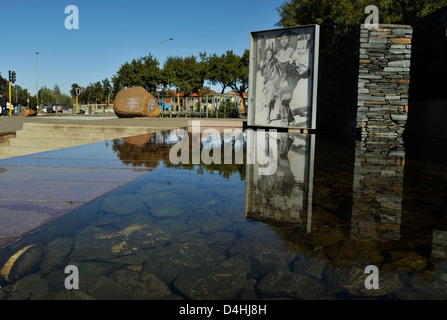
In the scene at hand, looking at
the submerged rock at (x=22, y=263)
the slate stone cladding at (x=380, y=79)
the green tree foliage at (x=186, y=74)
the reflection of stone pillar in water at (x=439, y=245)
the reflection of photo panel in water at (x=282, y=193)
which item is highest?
the green tree foliage at (x=186, y=74)

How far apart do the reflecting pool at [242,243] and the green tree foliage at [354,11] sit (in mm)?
18762

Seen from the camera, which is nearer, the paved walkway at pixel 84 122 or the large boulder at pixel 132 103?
the paved walkway at pixel 84 122

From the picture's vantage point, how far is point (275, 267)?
1611mm

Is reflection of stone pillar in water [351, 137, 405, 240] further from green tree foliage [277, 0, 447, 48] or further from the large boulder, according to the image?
the large boulder

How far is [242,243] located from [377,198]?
1.55 metres

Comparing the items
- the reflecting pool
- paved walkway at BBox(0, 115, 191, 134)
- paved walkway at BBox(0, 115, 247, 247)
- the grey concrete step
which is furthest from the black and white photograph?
the reflecting pool

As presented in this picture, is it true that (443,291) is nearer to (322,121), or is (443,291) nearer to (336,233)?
(336,233)

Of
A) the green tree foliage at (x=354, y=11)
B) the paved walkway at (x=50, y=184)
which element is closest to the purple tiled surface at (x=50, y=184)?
the paved walkway at (x=50, y=184)

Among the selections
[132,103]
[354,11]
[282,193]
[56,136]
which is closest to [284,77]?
[56,136]

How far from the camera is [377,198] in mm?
2904

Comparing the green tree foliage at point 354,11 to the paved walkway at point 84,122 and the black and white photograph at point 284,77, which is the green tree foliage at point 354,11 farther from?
the black and white photograph at point 284,77

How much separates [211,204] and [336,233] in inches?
38.7

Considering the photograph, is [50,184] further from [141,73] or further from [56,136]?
[141,73]

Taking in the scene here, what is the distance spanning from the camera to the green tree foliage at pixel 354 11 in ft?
63.9
